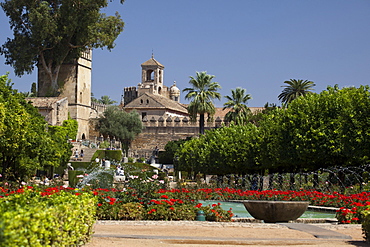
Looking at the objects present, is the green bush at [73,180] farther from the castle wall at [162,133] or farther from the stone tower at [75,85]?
the castle wall at [162,133]

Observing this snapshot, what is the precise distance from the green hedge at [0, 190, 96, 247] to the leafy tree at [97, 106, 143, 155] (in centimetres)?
6290

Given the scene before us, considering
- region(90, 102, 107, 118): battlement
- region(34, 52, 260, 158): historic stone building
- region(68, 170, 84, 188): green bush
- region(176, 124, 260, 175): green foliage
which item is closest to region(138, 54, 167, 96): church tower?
region(34, 52, 260, 158): historic stone building

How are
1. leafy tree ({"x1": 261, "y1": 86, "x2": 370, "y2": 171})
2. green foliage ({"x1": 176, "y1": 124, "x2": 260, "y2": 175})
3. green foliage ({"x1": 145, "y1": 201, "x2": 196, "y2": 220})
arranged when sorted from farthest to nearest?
1. green foliage ({"x1": 176, "y1": 124, "x2": 260, "y2": 175})
2. leafy tree ({"x1": 261, "y1": 86, "x2": 370, "y2": 171})
3. green foliage ({"x1": 145, "y1": 201, "x2": 196, "y2": 220})

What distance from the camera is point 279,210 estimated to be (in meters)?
11.0

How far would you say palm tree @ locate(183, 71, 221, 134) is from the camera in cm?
5334

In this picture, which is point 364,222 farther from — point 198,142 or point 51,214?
point 198,142

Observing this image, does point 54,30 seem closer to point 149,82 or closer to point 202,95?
point 202,95

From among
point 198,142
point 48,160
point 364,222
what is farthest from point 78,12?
point 364,222

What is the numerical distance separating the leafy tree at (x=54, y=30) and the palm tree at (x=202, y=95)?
8.99 metres

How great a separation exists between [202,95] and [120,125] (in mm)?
20107

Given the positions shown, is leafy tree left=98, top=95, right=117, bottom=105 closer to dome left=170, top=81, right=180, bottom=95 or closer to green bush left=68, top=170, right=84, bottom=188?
dome left=170, top=81, right=180, bottom=95

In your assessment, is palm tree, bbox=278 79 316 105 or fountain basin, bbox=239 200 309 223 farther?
palm tree, bbox=278 79 316 105

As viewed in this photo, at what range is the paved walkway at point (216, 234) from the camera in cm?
805

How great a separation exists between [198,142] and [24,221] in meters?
39.2
